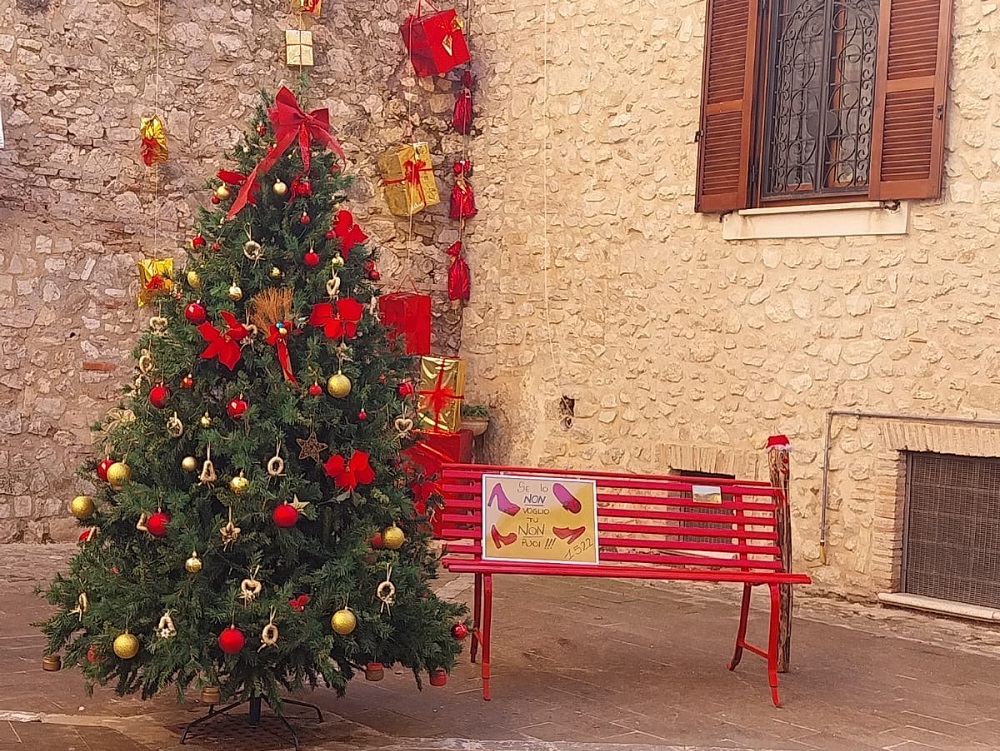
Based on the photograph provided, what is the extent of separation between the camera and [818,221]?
26.4ft

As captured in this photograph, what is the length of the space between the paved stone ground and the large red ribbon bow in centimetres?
184

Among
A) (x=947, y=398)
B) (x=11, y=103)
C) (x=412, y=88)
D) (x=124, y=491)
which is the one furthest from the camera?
(x=412, y=88)

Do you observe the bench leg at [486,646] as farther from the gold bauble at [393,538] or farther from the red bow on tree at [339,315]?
the red bow on tree at [339,315]

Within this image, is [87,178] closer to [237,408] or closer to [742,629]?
[237,408]

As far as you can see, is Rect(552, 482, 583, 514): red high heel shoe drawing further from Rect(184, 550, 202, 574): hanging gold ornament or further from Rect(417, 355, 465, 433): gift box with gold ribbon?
Rect(417, 355, 465, 433): gift box with gold ribbon

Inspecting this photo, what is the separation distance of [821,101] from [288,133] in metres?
4.54

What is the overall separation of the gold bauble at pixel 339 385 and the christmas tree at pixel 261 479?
0.01 metres

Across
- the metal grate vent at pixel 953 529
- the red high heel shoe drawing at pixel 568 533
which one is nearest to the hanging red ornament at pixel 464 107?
the metal grate vent at pixel 953 529

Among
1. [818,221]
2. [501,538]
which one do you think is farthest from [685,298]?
[501,538]

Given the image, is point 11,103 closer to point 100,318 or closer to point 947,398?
point 100,318

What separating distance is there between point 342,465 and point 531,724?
1263 mm

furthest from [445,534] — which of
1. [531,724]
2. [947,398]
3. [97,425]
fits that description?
[947,398]

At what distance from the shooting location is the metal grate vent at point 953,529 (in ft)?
24.2

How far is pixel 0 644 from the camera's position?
600 centimetres
